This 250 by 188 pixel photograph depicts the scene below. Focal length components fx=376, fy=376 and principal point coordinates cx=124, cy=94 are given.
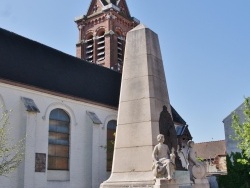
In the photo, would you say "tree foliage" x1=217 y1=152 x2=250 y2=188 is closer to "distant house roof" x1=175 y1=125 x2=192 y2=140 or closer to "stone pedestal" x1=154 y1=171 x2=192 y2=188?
"distant house roof" x1=175 y1=125 x2=192 y2=140

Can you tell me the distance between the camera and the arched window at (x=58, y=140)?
2153 cm

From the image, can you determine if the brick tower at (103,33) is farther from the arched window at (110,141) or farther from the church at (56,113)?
the arched window at (110,141)

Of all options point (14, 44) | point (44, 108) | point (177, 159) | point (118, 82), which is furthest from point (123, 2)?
point (177, 159)

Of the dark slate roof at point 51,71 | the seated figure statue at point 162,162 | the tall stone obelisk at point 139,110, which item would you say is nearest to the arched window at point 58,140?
the dark slate roof at point 51,71

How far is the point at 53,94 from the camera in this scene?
21.8 metres

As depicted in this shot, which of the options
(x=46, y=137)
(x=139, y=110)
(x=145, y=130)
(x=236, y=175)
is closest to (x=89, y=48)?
(x=46, y=137)

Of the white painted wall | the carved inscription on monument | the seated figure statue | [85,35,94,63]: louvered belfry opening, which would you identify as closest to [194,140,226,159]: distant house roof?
[85,35,94,63]: louvered belfry opening

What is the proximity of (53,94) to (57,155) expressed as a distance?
139 inches

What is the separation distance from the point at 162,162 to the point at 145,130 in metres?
1.50

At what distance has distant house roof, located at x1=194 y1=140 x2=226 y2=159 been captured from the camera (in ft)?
165

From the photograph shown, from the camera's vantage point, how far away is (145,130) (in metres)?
10.8

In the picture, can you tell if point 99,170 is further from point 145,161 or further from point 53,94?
point 145,161

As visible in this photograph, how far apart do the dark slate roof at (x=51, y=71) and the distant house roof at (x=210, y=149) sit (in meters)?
26.2

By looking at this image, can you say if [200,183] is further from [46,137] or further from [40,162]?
[46,137]
